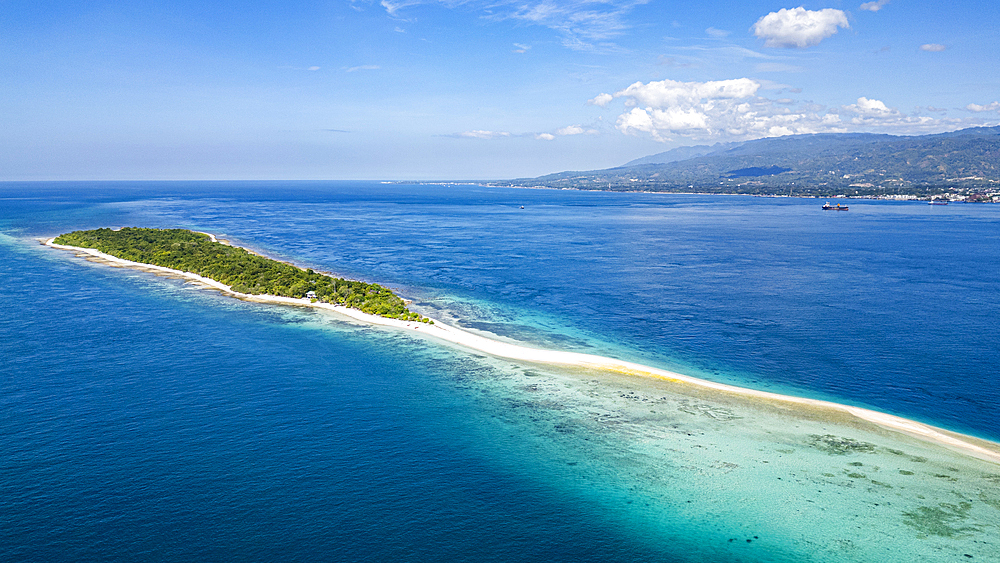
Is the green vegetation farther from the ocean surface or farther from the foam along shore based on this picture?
the ocean surface

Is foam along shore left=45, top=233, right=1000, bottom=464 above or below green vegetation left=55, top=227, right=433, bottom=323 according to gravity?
below

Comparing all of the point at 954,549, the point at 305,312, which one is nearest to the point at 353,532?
the point at 954,549

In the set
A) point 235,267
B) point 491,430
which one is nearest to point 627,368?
point 491,430

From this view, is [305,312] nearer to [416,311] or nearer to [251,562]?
[416,311]

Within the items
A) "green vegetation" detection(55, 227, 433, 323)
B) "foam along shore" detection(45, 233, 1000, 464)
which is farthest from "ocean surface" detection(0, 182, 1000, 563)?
"green vegetation" detection(55, 227, 433, 323)

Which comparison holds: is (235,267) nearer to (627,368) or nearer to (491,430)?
(491,430)

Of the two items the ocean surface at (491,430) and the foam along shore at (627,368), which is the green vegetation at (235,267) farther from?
the ocean surface at (491,430)
